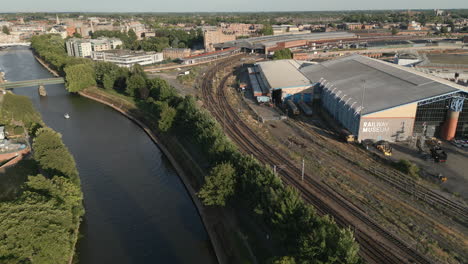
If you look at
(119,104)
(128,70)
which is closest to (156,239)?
(119,104)

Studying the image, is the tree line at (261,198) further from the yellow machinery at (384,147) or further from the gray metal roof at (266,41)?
the gray metal roof at (266,41)

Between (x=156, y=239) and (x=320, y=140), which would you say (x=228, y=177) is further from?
(x=320, y=140)

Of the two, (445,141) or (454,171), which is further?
(445,141)

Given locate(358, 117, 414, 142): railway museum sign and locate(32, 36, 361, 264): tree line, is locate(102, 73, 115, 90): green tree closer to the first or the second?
locate(32, 36, 361, 264): tree line

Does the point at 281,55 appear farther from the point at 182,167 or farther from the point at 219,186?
the point at 219,186

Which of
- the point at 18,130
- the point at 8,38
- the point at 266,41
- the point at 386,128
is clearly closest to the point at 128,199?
the point at 18,130
